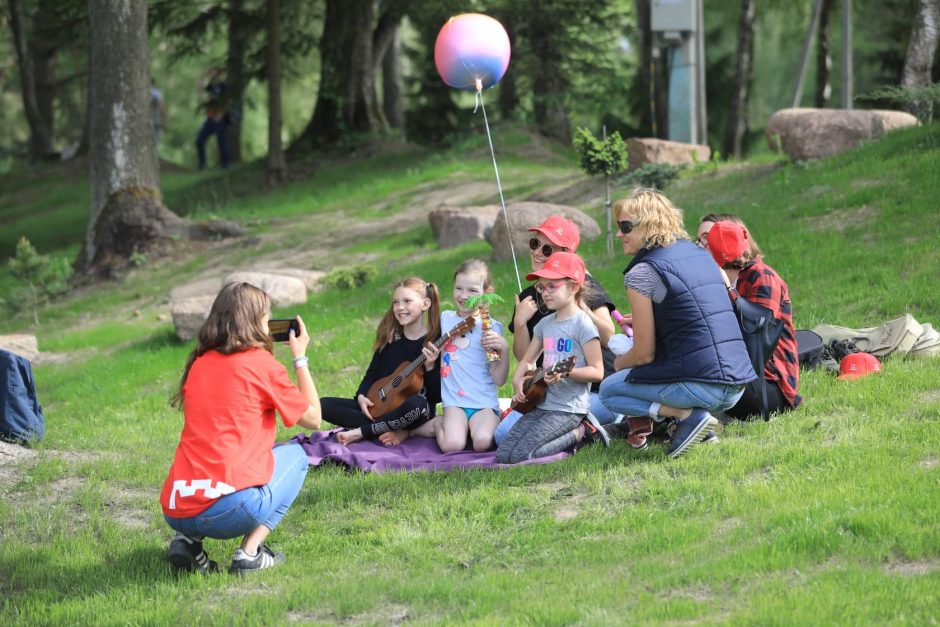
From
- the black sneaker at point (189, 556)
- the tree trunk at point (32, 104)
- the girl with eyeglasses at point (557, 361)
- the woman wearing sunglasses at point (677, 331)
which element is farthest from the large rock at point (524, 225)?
the tree trunk at point (32, 104)

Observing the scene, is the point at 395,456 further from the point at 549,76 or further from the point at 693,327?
the point at 549,76

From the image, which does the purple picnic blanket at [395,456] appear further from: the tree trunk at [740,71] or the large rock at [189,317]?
the tree trunk at [740,71]

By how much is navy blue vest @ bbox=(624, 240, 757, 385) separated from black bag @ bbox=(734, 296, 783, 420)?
0.28 m

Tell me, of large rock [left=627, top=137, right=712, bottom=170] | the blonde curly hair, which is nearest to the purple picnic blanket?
the blonde curly hair

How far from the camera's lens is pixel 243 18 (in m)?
21.6

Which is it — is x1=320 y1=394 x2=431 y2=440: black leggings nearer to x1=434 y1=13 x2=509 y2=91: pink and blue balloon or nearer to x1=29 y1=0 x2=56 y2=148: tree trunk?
x1=434 y1=13 x2=509 y2=91: pink and blue balloon

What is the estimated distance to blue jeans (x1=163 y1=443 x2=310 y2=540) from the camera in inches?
195

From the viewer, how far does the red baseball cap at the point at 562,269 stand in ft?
20.4

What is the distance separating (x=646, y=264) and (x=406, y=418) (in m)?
2.12

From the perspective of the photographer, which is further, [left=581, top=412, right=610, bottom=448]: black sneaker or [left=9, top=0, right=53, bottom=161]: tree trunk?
[left=9, top=0, right=53, bottom=161]: tree trunk

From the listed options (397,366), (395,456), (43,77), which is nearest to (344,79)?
(43,77)

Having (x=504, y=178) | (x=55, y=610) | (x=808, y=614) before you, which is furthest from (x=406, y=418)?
(x=504, y=178)

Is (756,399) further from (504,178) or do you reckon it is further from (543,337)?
(504,178)

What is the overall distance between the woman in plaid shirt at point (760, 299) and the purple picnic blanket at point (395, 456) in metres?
1.18
